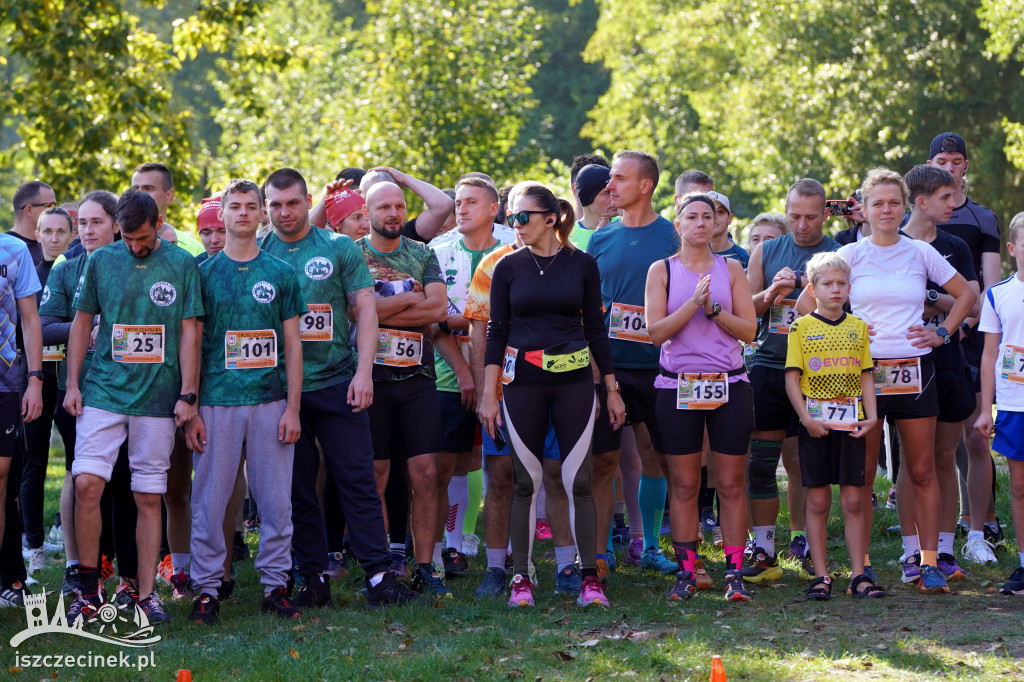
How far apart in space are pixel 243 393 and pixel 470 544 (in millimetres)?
2521

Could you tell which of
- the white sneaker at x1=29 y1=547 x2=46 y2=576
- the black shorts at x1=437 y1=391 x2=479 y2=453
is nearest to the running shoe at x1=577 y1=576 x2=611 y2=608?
the black shorts at x1=437 y1=391 x2=479 y2=453

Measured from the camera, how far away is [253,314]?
6.32 m

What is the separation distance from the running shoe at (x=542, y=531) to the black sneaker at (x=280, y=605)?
2611 millimetres

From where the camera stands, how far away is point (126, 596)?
264 inches

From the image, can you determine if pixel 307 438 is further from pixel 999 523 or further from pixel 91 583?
pixel 999 523

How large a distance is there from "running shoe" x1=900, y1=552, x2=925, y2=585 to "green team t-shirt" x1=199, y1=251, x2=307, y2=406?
11.8 feet

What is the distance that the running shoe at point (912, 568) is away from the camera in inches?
269

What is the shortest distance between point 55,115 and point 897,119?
17.1 metres

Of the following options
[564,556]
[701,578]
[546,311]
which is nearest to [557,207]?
[546,311]

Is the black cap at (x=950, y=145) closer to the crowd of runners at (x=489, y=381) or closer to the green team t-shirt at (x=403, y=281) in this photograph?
the crowd of runners at (x=489, y=381)

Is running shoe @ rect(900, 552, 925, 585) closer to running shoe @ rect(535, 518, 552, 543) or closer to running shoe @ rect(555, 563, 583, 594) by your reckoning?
running shoe @ rect(555, 563, 583, 594)

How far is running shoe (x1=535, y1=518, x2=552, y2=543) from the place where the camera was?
8.73 m

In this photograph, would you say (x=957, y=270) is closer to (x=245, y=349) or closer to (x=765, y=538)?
(x=765, y=538)

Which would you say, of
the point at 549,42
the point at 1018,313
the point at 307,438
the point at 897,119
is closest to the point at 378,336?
the point at 307,438
